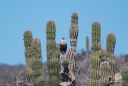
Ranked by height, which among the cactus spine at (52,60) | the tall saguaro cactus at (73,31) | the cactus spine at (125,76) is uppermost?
the tall saguaro cactus at (73,31)

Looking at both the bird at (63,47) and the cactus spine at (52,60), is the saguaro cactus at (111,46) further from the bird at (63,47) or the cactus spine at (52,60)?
the cactus spine at (52,60)

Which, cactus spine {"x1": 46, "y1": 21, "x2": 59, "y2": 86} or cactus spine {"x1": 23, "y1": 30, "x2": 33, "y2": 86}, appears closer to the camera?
cactus spine {"x1": 46, "y1": 21, "x2": 59, "y2": 86}

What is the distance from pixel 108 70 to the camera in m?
12.9

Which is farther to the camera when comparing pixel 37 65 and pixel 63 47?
pixel 63 47

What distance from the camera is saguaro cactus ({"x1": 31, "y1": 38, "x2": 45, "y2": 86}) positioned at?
1334 centimetres

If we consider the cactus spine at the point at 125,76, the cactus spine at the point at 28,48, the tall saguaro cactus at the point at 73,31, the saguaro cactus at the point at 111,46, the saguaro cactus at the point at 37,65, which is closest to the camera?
the cactus spine at the point at 125,76

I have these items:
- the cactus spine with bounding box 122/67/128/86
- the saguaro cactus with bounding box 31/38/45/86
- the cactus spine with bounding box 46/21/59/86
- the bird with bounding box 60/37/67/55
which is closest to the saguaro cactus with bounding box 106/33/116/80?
the bird with bounding box 60/37/67/55

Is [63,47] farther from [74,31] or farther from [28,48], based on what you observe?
[28,48]

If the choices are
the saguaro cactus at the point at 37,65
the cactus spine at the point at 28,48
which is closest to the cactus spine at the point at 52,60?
the saguaro cactus at the point at 37,65

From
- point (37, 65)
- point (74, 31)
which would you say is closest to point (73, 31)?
point (74, 31)

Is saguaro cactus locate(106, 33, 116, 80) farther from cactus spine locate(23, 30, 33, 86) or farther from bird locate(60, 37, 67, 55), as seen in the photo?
cactus spine locate(23, 30, 33, 86)

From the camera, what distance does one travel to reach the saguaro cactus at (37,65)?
13.3 meters

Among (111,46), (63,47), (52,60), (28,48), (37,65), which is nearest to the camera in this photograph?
(37,65)

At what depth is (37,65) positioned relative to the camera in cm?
1332
